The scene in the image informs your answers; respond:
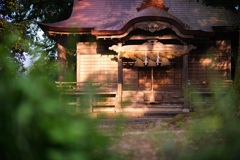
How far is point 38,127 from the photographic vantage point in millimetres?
995

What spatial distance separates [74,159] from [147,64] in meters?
12.7

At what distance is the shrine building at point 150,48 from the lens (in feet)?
A: 44.8

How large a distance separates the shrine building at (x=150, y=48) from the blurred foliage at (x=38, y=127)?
1109 cm

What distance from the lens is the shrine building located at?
1365 centimetres

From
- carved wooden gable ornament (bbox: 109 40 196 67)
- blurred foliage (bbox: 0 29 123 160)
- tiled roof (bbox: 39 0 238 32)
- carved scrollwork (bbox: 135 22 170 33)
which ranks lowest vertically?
blurred foliage (bbox: 0 29 123 160)

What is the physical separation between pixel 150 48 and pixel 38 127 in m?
12.9

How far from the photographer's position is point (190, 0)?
17000 mm

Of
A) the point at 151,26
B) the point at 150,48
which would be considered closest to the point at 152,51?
the point at 150,48

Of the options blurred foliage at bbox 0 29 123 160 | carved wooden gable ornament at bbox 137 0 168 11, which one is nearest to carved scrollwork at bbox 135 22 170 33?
carved wooden gable ornament at bbox 137 0 168 11

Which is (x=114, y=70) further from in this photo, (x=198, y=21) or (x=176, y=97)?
(x=198, y=21)

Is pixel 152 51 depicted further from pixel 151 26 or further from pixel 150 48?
pixel 151 26

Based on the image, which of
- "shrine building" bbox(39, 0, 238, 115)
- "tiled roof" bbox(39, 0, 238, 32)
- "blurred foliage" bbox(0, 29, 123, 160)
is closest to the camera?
"blurred foliage" bbox(0, 29, 123, 160)

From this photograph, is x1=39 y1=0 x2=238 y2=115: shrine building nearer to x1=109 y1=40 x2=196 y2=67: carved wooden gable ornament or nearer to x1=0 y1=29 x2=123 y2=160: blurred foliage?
x1=109 y1=40 x2=196 y2=67: carved wooden gable ornament

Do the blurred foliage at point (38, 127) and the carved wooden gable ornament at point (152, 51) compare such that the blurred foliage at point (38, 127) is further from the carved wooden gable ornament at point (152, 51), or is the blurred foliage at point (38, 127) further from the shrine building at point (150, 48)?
the carved wooden gable ornament at point (152, 51)
